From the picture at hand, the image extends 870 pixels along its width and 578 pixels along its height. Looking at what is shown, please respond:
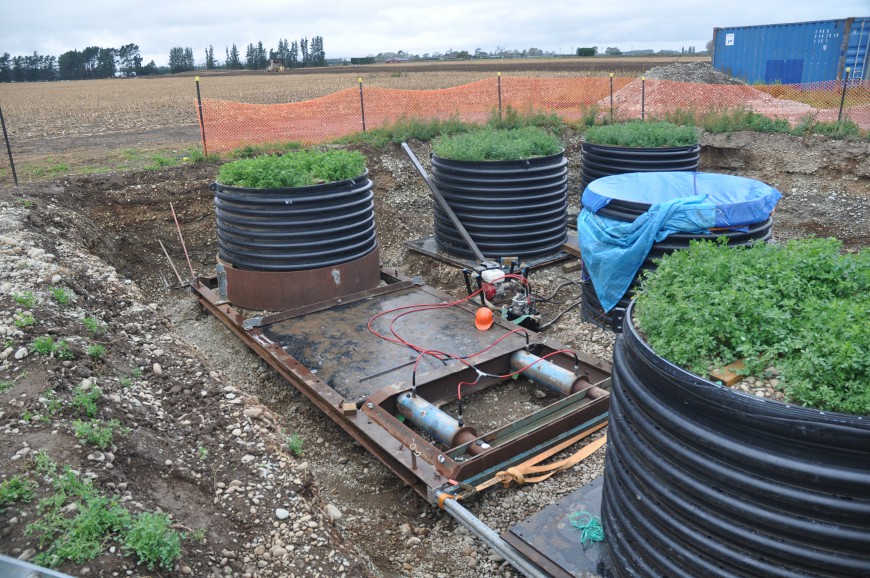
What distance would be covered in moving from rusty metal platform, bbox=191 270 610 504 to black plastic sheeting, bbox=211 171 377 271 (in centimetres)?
54

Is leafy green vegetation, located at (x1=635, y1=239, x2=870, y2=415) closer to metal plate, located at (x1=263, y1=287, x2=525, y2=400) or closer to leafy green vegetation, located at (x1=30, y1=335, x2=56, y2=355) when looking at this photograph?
metal plate, located at (x1=263, y1=287, x2=525, y2=400)

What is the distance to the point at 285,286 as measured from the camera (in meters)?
6.86

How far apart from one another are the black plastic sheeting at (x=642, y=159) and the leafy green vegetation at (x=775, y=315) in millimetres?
6035

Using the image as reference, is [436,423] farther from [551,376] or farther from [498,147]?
[498,147]

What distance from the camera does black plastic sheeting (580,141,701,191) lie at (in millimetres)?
9031

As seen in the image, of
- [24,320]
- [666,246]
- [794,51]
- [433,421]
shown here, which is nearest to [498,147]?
[666,246]

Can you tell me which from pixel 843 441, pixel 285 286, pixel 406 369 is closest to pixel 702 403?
pixel 843 441

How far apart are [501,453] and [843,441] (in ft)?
8.16

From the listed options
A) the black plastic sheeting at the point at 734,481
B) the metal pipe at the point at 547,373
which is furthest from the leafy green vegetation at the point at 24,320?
the black plastic sheeting at the point at 734,481

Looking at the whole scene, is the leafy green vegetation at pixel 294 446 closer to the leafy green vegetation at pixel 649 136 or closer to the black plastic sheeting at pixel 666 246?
the black plastic sheeting at pixel 666 246

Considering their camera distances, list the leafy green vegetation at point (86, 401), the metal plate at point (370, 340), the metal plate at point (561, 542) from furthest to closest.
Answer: the metal plate at point (370, 340)
the leafy green vegetation at point (86, 401)
the metal plate at point (561, 542)

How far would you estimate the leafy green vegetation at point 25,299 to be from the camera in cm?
486

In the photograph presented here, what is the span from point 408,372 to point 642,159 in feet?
18.0

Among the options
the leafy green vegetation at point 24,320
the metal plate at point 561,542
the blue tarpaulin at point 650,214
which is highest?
the blue tarpaulin at point 650,214
